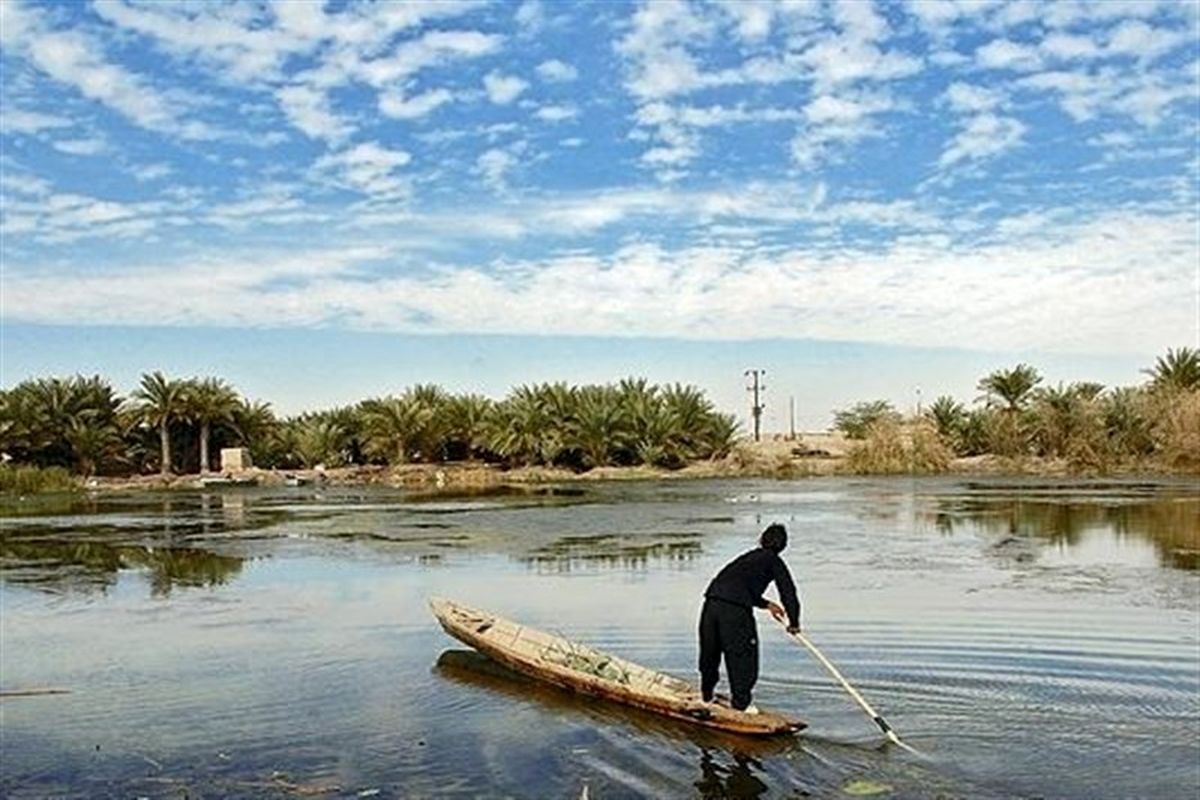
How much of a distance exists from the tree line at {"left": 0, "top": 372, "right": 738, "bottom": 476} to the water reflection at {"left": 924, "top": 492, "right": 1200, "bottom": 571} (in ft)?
80.0

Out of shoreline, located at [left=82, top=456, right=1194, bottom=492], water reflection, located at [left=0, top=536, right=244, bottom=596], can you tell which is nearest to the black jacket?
water reflection, located at [left=0, top=536, right=244, bottom=596]

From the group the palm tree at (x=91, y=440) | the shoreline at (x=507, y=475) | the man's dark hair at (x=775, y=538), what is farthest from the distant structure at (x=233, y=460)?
the man's dark hair at (x=775, y=538)

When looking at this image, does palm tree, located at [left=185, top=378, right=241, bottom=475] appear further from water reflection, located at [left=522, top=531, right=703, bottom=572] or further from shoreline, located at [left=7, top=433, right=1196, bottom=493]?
water reflection, located at [left=522, top=531, right=703, bottom=572]

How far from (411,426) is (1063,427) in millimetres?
32341

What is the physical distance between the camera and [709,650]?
11281 mm

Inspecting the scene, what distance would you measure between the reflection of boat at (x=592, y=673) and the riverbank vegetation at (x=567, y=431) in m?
49.0

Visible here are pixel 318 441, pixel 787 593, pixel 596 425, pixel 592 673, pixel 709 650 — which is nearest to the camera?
pixel 787 593

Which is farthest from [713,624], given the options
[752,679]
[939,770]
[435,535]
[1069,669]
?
[435,535]

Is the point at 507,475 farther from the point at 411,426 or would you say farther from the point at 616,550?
the point at 616,550

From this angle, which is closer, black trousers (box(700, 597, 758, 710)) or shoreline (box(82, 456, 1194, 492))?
black trousers (box(700, 597, 758, 710))

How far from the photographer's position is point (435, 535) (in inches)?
1232

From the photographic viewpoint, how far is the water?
9.97 m

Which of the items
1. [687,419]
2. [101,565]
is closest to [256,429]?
[687,419]

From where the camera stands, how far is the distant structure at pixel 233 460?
67.6 metres
